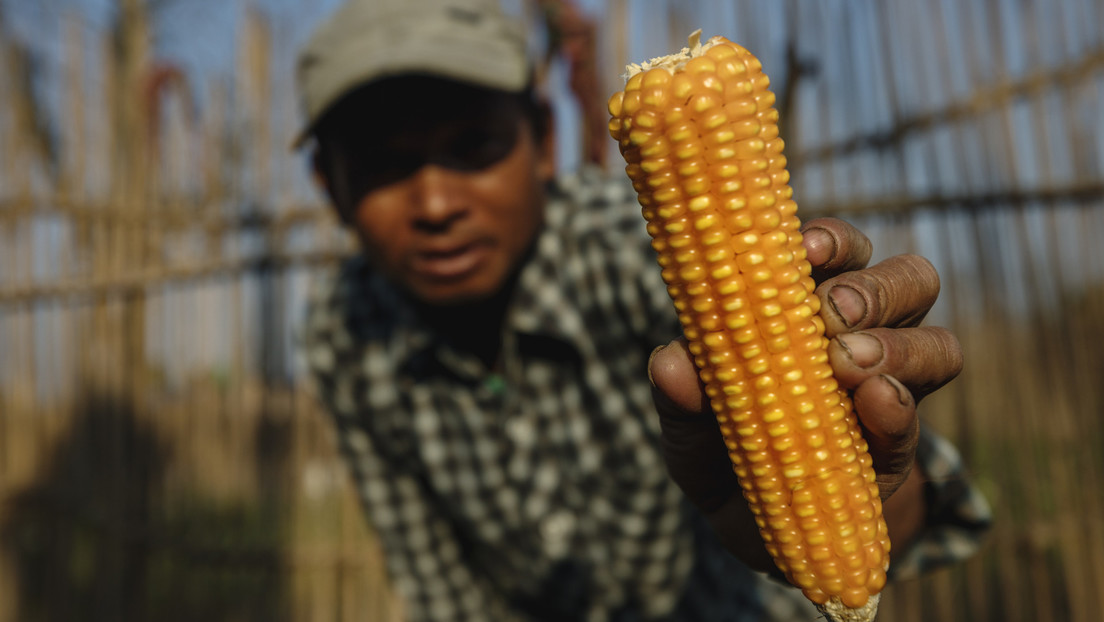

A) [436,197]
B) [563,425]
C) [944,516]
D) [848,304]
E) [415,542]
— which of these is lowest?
[415,542]

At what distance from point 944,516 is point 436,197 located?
1324mm

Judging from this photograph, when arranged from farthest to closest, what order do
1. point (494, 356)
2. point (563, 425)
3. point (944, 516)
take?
1. point (494, 356)
2. point (563, 425)
3. point (944, 516)

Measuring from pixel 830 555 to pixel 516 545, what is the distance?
1474mm

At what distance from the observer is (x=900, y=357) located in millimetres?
822

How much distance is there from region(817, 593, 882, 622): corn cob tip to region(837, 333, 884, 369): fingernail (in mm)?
276

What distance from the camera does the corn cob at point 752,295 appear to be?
2.49ft

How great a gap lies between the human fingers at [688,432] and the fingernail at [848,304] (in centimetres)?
18

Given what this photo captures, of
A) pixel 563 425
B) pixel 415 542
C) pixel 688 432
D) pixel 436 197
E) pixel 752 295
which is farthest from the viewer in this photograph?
pixel 415 542

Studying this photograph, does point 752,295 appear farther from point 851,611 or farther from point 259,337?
point 259,337

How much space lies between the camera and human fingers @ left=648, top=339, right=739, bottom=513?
2.86 ft

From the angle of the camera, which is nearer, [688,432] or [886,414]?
[886,414]

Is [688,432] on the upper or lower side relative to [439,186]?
lower

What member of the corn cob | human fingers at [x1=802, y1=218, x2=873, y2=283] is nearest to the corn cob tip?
the corn cob

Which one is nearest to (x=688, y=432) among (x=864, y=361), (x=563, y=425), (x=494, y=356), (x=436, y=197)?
(x=864, y=361)
